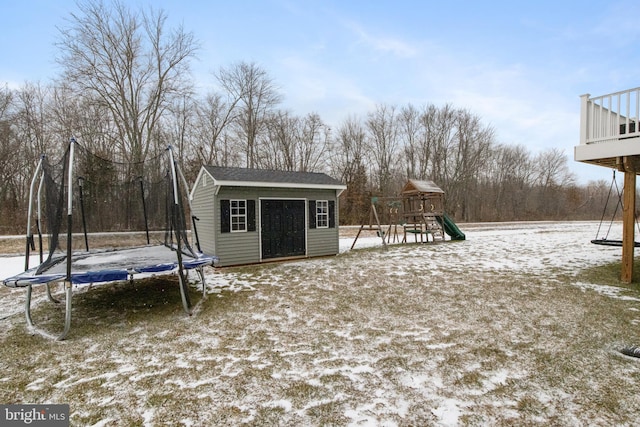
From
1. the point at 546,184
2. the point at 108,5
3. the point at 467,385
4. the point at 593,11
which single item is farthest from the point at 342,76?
the point at 546,184

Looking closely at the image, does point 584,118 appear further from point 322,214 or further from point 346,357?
point 322,214

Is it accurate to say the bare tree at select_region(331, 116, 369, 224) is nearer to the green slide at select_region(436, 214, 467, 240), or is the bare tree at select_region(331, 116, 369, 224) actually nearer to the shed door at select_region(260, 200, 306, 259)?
the green slide at select_region(436, 214, 467, 240)

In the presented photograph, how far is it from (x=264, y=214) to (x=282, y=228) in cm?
68

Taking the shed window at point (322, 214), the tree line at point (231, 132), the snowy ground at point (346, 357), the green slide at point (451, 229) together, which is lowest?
the snowy ground at point (346, 357)

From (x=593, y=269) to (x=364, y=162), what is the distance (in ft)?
66.3

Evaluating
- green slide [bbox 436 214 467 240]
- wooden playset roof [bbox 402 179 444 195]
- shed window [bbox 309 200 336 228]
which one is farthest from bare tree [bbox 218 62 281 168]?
shed window [bbox 309 200 336 228]

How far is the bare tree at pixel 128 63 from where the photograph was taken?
16547 mm

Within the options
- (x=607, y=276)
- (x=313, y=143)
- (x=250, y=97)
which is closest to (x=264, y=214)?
(x=607, y=276)

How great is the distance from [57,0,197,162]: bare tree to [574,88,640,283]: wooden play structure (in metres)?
19.0

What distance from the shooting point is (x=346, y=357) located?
3277mm

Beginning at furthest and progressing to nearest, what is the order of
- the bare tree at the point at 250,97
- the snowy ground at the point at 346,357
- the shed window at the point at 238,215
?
the bare tree at the point at 250,97 < the shed window at the point at 238,215 < the snowy ground at the point at 346,357

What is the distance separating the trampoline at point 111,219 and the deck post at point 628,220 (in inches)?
287

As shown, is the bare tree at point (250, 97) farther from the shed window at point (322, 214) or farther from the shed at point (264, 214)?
the shed window at point (322, 214)

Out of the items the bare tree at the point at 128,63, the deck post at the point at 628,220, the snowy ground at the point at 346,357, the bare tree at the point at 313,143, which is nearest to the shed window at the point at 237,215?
the snowy ground at the point at 346,357
